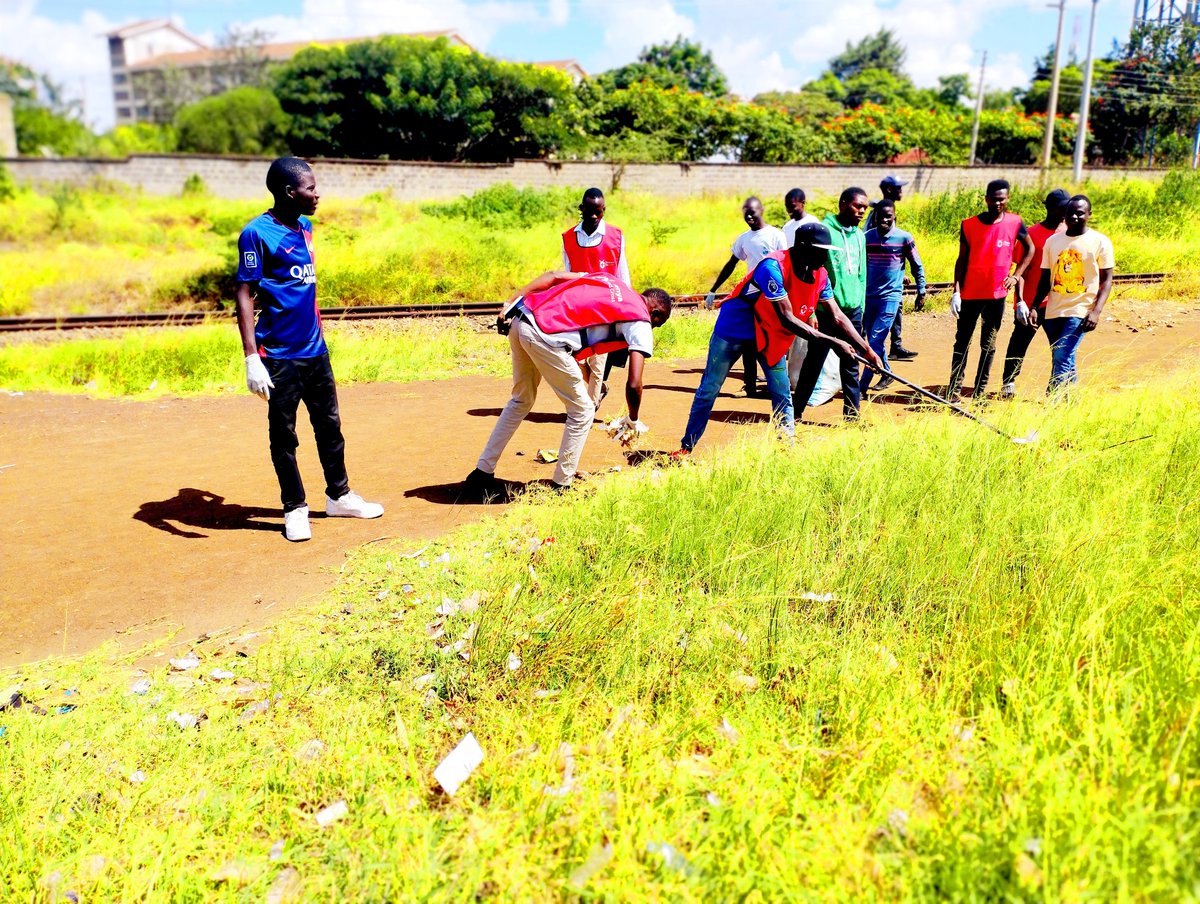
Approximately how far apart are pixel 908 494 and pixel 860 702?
1.88m

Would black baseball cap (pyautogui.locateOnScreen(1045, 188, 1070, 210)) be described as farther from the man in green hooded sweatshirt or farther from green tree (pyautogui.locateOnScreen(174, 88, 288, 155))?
green tree (pyautogui.locateOnScreen(174, 88, 288, 155))

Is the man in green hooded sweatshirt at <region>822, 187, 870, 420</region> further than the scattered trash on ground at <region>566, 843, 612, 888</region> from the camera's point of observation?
Yes

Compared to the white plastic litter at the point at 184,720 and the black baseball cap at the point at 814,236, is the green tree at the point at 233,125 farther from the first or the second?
the white plastic litter at the point at 184,720

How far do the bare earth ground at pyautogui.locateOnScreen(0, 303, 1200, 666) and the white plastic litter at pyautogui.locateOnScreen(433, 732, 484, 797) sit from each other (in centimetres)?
174

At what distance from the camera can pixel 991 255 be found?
845 cm

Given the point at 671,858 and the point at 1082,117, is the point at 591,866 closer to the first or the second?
the point at 671,858

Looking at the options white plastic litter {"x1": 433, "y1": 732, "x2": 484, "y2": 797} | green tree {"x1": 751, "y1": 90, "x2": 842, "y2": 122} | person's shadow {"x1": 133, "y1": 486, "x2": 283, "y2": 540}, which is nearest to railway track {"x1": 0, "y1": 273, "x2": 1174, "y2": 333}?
person's shadow {"x1": 133, "y1": 486, "x2": 283, "y2": 540}

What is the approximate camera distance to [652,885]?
2.57 m

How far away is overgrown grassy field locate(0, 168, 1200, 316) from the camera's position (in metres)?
16.1

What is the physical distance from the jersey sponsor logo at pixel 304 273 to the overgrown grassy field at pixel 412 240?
1007 centimetres

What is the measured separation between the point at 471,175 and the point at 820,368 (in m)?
24.3

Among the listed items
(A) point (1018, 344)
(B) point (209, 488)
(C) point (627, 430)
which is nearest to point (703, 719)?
(C) point (627, 430)

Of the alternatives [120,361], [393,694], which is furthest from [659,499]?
[120,361]

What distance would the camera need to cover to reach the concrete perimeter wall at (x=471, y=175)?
28.7m
